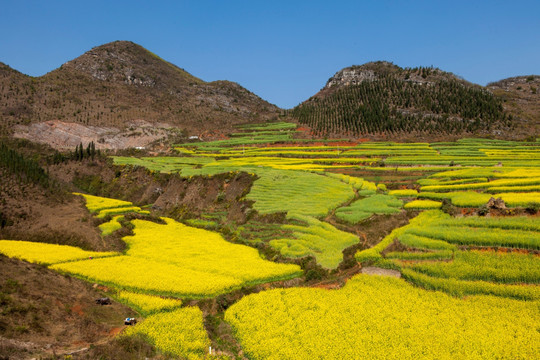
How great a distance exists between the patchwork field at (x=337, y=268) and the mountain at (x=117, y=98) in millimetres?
53531

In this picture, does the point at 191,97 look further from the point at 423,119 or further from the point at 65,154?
the point at 423,119

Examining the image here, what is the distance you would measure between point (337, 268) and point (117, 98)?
10141 centimetres

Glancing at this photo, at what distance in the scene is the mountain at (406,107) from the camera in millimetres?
78875

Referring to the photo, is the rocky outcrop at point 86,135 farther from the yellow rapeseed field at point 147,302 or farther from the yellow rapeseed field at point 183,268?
the yellow rapeseed field at point 147,302

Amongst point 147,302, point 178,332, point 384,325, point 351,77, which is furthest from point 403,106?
point 178,332

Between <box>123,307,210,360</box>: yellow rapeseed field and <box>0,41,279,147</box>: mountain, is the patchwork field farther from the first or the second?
<box>0,41,279,147</box>: mountain

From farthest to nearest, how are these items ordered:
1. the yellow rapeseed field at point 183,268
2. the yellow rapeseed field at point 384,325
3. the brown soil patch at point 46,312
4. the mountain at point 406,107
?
1. the mountain at point 406,107
2. the yellow rapeseed field at point 183,268
3. the brown soil patch at point 46,312
4. the yellow rapeseed field at point 384,325

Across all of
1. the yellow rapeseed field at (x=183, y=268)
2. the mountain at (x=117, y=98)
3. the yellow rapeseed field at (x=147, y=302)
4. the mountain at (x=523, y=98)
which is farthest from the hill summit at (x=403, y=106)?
the yellow rapeseed field at (x=147, y=302)

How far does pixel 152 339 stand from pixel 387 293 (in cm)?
1160

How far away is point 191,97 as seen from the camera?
12500 centimetres

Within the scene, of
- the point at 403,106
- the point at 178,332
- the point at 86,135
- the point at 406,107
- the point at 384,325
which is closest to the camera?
the point at 384,325

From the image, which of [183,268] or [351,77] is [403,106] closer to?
[351,77]

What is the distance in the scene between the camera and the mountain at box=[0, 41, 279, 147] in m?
83.3

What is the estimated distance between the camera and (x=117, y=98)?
105062 mm
